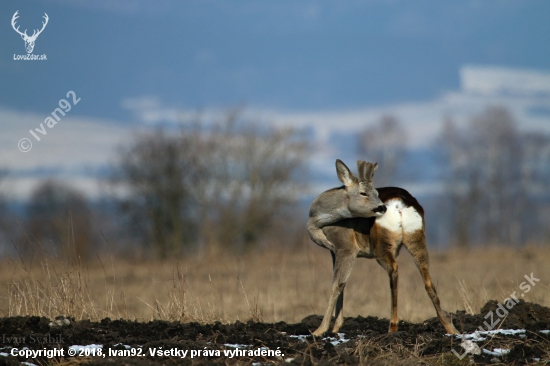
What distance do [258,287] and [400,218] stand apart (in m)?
11.0

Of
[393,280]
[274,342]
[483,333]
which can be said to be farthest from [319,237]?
[483,333]

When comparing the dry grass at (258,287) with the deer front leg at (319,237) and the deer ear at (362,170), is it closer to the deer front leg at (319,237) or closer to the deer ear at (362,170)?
the deer front leg at (319,237)

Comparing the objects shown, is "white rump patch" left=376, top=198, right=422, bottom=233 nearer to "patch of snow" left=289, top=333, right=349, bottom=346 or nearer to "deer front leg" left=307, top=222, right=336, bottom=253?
"deer front leg" left=307, top=222, right=336, bottom=253

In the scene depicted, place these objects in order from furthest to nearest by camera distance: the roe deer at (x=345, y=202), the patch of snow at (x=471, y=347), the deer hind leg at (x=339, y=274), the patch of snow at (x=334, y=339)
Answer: the deer hind leg at (x=339, y=274) < the roe deer at (x=345, y=202) < the patch of snow at (x=334, y=339) < the patch of snow at (x=471, y=347)

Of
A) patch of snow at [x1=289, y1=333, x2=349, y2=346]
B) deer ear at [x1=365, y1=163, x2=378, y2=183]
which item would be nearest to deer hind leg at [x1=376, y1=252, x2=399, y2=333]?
patch of snow at [x1=289, y1=333, x2=349, y2=346]

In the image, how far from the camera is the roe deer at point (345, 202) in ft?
25.0

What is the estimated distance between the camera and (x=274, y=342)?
6.70m

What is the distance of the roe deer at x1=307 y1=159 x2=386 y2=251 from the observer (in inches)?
300

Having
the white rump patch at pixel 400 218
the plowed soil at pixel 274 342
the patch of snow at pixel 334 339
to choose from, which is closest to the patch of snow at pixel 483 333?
the plowed soil at pixel 274 342

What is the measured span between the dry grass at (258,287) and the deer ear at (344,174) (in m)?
2.06

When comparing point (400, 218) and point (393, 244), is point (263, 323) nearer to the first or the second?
point (393, 244)

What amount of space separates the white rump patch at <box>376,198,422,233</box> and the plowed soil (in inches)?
50.9

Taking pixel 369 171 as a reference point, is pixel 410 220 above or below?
below

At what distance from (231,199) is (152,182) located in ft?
17.8
